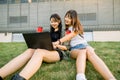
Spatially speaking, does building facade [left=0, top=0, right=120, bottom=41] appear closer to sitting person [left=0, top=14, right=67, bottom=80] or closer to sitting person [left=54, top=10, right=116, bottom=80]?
sitting person [left=0, top=14, right=67, bottom=80]

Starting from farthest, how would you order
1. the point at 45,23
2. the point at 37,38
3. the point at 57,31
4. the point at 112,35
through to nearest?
the point at 45,23 → the point at 112,35 → the point at 57,31 → the point at 37,38

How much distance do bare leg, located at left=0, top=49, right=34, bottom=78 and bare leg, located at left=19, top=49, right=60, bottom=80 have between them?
0.57ft

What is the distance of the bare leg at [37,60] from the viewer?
3329 mm

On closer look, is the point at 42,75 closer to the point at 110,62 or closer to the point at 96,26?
the point at 110,62

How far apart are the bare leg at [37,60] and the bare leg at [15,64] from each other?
0.18 m

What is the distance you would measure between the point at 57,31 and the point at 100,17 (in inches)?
537

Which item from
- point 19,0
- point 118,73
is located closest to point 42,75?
point 118,73

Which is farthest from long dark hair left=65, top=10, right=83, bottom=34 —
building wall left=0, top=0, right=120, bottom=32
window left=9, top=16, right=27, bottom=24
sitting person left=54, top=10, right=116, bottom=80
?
window left=9, top=16, right=27, bottom=24

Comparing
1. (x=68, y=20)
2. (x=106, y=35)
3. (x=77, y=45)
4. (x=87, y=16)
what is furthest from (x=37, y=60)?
(x=87, y=16)

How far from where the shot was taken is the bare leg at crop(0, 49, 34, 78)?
3.52 metres

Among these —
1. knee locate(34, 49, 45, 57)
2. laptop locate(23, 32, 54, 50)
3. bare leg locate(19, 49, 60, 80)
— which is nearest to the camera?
bare leg locate(19, 49, 60, 80)

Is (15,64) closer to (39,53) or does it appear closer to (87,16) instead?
(39,53)

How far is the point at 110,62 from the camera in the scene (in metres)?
4.30

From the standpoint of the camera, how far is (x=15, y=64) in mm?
3619
